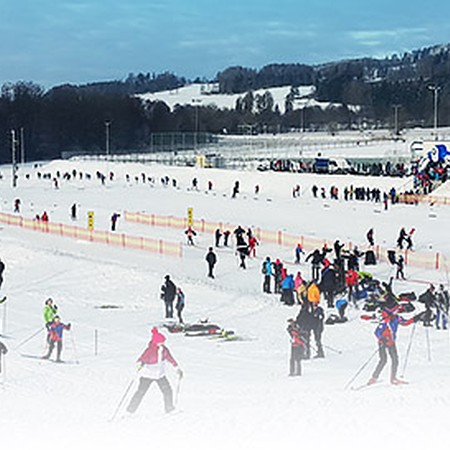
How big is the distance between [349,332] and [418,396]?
6063mm

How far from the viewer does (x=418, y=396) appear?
1034cm

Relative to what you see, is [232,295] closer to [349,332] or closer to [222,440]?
[349,332]

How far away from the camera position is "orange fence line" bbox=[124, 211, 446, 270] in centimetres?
2656

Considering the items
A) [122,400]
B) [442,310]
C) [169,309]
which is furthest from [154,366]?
[169,309]

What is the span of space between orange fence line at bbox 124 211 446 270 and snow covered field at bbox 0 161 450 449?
1.11 metres

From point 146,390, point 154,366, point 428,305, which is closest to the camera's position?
point 154,366

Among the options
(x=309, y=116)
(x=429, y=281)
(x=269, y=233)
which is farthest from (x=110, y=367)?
(x=309, y=116)

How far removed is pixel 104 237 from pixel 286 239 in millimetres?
6806

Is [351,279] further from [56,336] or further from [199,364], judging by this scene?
[56,336]

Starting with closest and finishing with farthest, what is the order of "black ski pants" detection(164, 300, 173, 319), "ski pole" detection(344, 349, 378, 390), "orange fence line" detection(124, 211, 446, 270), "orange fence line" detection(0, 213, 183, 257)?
"ski pole" detection(344, 349, 378, 390) < "black ski pants" detection(164, 300, 173, 319) < "orange fence line" detection(124, 211, 446, 270) < "orange fence line" detection(0, 213, 183, 257)

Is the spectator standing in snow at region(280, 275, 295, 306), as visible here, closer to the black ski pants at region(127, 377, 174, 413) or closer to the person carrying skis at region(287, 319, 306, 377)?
the person carrying skis at region(287, 319, 306, 377)

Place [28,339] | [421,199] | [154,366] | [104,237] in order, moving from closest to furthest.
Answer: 1. [154,366]
2. [28,339]
3. [104,237]
4. [421,199]

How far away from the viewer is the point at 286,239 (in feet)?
104

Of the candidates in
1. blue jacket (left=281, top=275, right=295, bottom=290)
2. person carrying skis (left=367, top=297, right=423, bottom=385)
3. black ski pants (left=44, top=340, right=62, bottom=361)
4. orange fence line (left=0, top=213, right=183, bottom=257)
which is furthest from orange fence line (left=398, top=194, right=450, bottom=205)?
person carrying skis (left=367, top=297, right=423, bottom=385)
